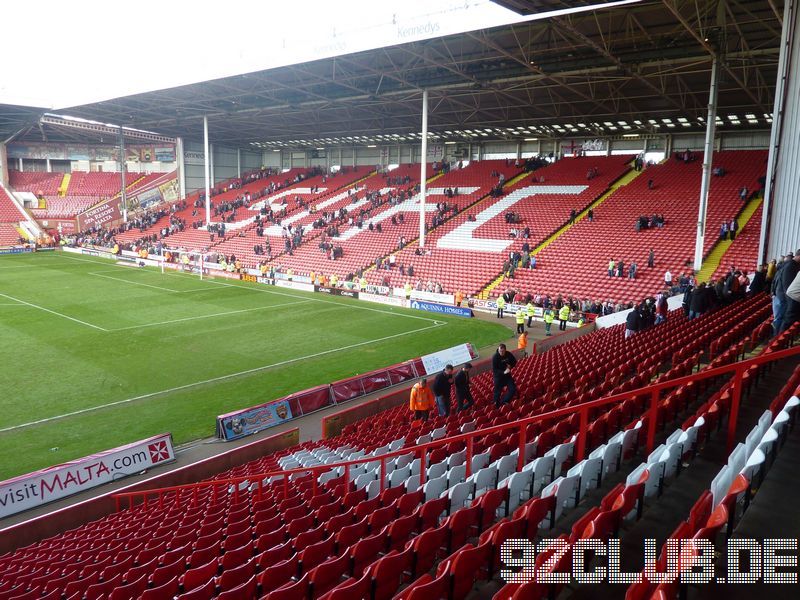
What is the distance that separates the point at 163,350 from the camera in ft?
73.0

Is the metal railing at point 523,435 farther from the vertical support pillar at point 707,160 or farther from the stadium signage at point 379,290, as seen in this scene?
the stadium signage at point 379,290

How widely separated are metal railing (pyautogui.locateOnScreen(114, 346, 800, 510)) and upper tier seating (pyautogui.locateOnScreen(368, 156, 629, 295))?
24152mm

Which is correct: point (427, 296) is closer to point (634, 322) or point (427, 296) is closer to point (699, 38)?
point (634, 322)

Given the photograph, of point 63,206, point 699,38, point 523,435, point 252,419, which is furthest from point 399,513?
point 63,206

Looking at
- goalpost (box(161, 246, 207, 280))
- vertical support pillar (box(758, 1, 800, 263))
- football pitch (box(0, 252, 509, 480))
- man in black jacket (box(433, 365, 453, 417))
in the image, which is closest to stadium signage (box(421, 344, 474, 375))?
football pitch (box(0, 252, 509, 480))

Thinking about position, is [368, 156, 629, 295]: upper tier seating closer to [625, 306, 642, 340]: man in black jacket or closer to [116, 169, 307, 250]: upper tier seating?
[625, 306, 642, 340]: man in black jacket

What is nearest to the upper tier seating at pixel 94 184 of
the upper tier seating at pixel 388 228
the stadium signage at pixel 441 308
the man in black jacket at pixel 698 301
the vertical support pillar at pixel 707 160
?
the upper tier seating at pixel 388 228

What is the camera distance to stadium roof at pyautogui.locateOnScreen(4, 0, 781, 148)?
78.2ft

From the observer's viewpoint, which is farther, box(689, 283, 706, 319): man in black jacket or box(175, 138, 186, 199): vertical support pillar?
box(175, 138, 186, 199): vertical support pillar

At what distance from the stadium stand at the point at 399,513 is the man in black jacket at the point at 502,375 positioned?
18.3 inches

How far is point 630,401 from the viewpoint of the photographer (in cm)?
814

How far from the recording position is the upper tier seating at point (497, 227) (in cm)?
3541

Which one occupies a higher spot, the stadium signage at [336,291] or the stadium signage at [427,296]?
the stadium signage at [427,296]

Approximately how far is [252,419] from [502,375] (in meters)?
6.69
